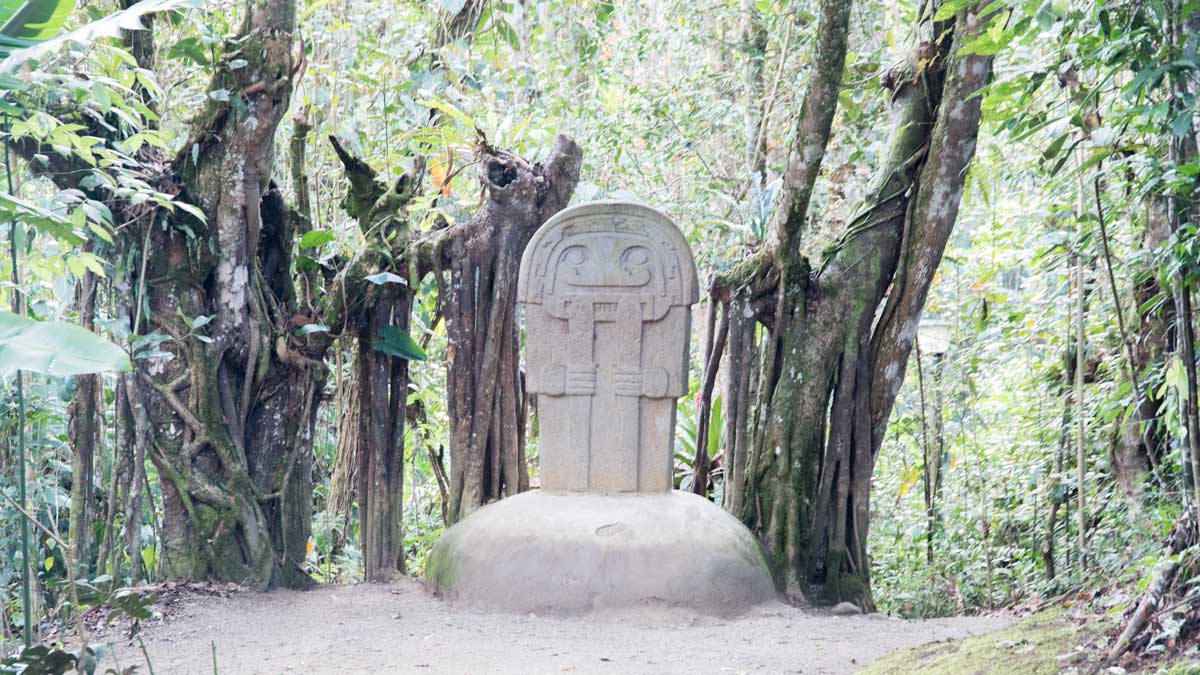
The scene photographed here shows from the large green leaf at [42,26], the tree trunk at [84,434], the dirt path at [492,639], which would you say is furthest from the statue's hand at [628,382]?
the large green leaf at [42,26]

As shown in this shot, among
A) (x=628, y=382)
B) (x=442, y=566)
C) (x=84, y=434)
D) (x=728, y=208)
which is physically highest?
(x=728, y=208)

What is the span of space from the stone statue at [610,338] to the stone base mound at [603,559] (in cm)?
27

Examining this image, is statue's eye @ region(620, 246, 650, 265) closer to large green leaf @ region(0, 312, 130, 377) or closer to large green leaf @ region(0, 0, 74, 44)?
large green leaf @ region(0, 0, 74, 44)

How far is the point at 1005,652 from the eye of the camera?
398 cm

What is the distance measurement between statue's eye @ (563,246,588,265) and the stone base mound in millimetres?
1324

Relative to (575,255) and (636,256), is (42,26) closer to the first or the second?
(575,255)

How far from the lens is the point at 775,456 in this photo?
6.96 meters

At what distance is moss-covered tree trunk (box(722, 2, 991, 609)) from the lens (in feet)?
22.7

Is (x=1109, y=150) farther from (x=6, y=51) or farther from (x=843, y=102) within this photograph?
(x=843, y=102)

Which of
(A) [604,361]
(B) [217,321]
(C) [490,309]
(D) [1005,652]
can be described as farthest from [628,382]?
(D) [1005,652]

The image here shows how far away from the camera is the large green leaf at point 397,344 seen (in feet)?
23.1

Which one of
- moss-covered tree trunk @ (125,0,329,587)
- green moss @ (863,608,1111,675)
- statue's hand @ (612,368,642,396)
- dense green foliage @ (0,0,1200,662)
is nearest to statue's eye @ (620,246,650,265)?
statue's hand @ (612,368,642,396)

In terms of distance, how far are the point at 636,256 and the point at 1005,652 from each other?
10.9 feet

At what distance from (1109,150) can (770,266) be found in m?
3.04
